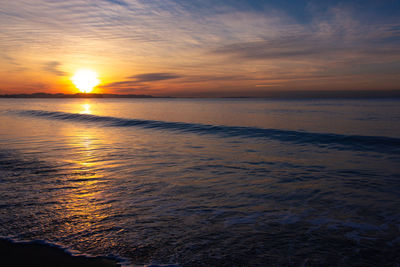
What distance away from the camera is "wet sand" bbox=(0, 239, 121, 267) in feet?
12.2

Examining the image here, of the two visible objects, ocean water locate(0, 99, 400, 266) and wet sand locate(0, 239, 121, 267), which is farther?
ocean water locate(0, 99, 400, 266)

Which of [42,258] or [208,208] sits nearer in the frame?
[42,258]

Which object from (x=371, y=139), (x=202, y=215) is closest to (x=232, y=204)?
(x=202, y=215)

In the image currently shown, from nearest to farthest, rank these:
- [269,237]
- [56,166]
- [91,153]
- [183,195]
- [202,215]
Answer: [269,237]
[202,215]
[183,195]
[56,166]
[91,153]

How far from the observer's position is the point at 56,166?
9586mm

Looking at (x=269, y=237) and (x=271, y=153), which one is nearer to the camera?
(x=269, y=237)

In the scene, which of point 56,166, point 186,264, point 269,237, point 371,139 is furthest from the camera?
point 371,139

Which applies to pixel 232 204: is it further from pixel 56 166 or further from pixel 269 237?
pixel 56 166

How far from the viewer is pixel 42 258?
3822 mm

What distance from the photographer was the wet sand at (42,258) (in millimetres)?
3715

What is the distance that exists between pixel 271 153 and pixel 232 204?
750 cm

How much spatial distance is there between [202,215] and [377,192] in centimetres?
488

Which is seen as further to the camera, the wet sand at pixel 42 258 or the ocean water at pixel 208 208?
the ocean water at pixel 208 208

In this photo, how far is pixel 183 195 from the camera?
661 centimetres
